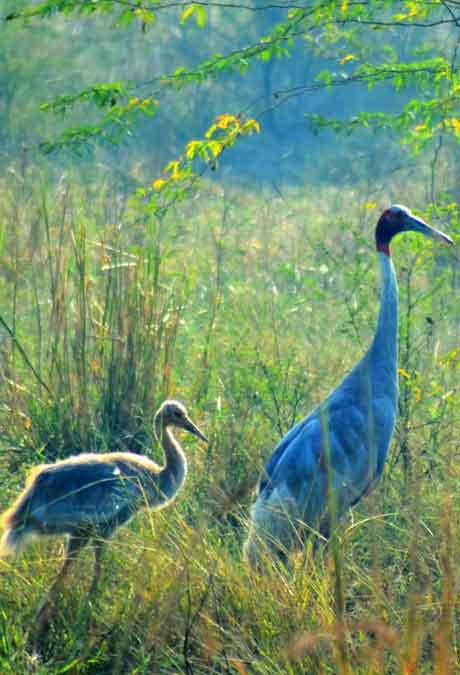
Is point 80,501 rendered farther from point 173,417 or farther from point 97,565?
point 173,417

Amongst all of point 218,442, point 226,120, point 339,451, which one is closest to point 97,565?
point 339,451

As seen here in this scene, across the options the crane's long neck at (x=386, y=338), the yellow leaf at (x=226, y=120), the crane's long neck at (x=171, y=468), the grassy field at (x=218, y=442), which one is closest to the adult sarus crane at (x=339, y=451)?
the crane's long neck at (x=386, y=338)

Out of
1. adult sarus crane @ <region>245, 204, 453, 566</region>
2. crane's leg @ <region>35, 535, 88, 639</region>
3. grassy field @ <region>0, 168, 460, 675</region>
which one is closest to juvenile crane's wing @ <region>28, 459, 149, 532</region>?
grassy field @ <region>0, 168, 460, 675</region>

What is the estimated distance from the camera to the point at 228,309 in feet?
25.4

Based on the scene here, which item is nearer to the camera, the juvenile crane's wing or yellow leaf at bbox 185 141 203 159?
the juvenile crane's wing

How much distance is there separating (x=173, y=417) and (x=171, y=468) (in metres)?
0.35

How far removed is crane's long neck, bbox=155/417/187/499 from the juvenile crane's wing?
0.70 feet

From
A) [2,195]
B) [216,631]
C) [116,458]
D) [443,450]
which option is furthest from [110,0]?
[2,195]

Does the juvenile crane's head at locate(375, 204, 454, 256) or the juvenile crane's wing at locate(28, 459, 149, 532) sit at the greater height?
the juvenile crane's head at locate(375, 204, 454, 256)

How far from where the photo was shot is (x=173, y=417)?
199 inches

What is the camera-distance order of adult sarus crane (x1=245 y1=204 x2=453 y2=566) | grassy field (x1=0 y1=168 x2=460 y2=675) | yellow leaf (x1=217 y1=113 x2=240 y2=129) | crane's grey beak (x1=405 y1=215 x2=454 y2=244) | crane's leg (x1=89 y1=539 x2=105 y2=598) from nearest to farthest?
grassy field (x1=0 y1=168 x2=460 y2=675)
crane's leg (x1=89 y1=539 x2=105 y2=598)
adult sarus crane (x1=245 y1=204 x2=453 y2=566)
yellow leaf (x1=217 y1=113 x2=240 y2=129)
crane's grey beak (x1=405 y1=215 x2=454 y2=244)

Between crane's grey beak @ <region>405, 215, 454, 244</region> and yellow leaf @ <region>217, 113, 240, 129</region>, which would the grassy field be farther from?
yellow leaf @ <region>217, 113, 240, 129</region>

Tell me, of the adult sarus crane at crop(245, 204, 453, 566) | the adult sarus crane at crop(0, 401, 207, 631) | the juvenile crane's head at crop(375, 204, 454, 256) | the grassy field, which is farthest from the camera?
the juvenile crane's head at crop(375, 204, 454, 256)

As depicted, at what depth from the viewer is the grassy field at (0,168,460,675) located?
3455 mm
